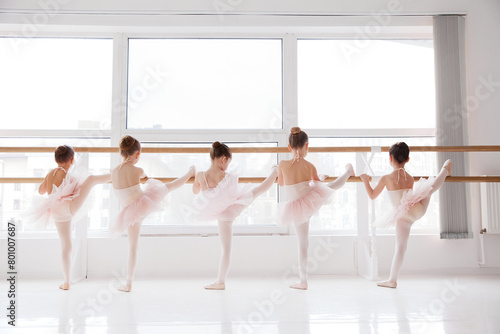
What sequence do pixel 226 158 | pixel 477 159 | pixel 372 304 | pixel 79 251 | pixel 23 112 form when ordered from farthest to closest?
pixel 23 112, pixel 477 159, pixel 79 251, pixel 226 158, pixel 372 304

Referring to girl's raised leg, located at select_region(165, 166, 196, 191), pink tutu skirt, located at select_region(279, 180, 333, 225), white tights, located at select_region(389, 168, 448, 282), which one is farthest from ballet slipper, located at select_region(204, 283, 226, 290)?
white tights, located at select_region(389, 168, 448, 282)

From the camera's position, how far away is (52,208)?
2.54m

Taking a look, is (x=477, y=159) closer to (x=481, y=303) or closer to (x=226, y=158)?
(x=481, y=303)

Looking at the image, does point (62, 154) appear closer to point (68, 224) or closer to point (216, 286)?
point (68, 224)

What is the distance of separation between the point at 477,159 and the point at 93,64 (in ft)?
11.1

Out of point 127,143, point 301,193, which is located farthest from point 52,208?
point 301,193

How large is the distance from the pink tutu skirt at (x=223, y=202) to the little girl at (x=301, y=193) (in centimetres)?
26

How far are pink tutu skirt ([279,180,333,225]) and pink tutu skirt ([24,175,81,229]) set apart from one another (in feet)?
4.33

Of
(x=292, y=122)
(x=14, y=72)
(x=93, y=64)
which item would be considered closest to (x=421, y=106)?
(x=292, y=122)

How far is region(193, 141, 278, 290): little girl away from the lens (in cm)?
254

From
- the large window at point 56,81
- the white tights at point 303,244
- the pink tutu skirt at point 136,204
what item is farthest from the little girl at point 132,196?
the large window at point 56,81

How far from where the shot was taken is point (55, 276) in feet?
10.2

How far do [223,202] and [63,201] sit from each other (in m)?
0.98

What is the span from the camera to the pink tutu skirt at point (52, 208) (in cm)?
254
